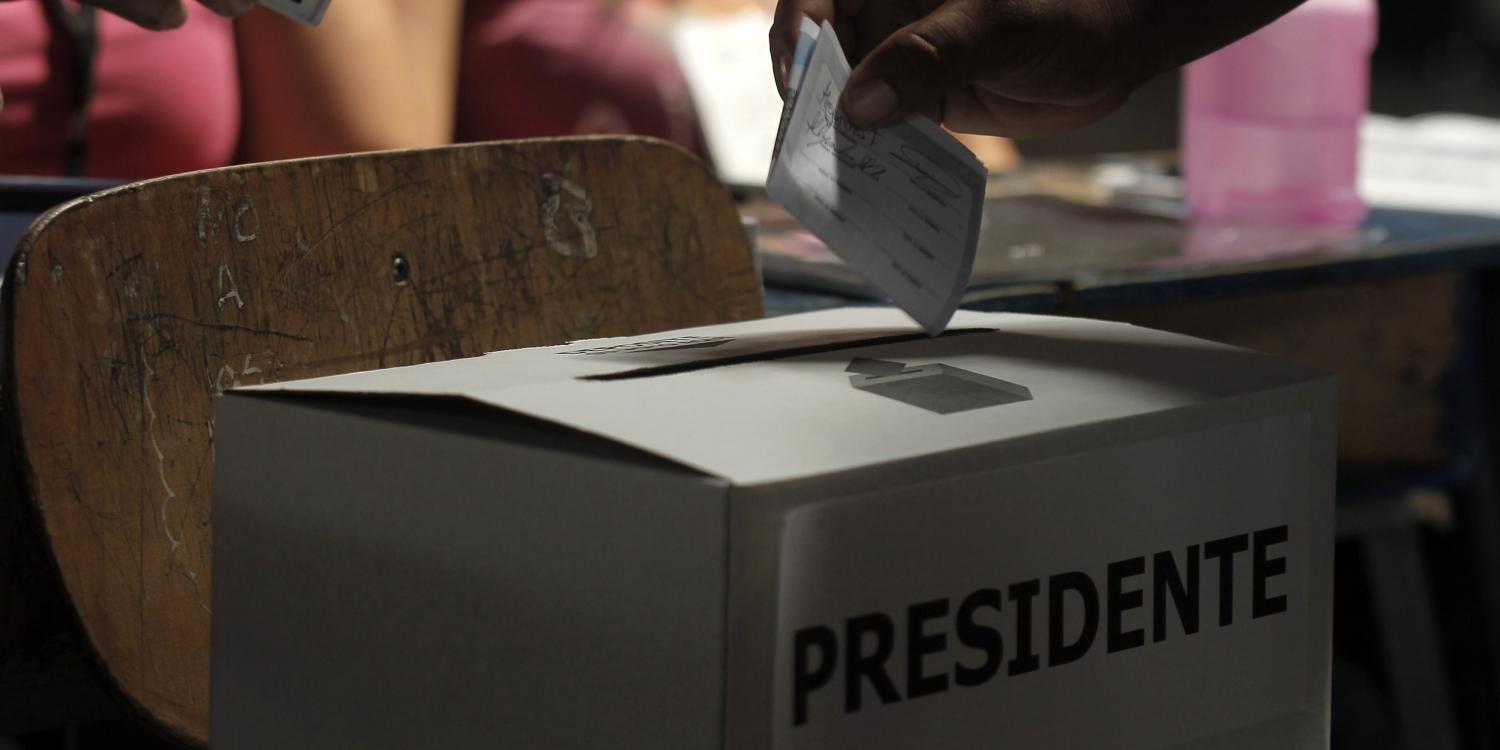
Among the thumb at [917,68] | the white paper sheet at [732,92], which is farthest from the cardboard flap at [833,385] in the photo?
the white paper sheet at [732,92]

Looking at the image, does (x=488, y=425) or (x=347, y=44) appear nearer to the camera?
(x=488, y=425)

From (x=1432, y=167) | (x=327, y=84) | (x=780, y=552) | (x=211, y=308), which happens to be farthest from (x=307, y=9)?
(x=1432, y=167)

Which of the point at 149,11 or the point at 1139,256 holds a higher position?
the point at 149,11

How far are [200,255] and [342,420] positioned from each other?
0.20 meters


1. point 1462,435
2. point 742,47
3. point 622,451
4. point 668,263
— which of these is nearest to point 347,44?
point 742,47

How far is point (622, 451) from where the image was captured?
525mm

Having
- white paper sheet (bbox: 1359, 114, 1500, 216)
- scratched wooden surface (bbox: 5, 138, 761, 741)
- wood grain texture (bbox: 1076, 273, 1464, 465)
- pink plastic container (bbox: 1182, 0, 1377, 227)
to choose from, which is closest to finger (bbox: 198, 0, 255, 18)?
scratched wooden surface (bbox: 5, 138, 761, 741)

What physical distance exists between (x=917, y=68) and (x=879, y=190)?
0.06m

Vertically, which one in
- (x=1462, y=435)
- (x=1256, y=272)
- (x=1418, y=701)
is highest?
(x=1256, y=272)

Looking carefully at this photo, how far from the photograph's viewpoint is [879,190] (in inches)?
27.2

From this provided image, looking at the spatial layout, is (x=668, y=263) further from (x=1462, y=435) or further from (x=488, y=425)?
(x=1462, y=435)

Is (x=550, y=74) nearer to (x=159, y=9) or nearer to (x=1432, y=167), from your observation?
(x=159, y=9)

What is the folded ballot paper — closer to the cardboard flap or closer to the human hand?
the cardboard flap

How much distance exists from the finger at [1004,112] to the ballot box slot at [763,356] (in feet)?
0.76
